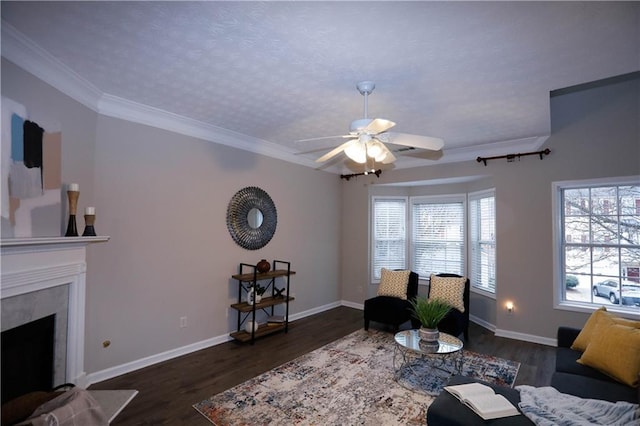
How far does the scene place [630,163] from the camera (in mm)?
3721

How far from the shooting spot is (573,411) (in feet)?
6.07

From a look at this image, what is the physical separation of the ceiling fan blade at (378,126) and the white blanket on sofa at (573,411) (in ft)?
6.68

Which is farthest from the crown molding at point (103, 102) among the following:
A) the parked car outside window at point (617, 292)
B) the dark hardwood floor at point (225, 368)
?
the parked car outside window at point (617, 292)

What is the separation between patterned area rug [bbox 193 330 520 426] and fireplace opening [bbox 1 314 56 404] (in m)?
1.16

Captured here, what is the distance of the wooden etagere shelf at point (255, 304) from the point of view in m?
4.07

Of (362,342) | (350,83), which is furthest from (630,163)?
(362,342)

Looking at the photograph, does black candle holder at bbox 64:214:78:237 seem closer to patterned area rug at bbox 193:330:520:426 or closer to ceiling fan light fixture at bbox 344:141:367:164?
patterned area rug at bbox 193:330:520:426

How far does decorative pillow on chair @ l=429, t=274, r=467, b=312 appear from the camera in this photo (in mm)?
4398

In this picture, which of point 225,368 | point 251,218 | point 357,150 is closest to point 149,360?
point 225,368

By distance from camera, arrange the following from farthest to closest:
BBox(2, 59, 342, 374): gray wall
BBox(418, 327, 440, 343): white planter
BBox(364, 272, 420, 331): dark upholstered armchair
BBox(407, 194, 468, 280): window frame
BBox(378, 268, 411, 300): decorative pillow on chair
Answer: BBox(407, 194, 468, 280): window frame → BBox(378, 268, 411, 300): decorative pillow on chair → BBox(364, 272, 420, 331): dark upholstered armchair → BBox(418, 327, 440, 343): white planter → BBox(2, 59, 342, 374): gray wall

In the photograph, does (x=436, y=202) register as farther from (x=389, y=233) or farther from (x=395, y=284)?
(x=395, y=284)

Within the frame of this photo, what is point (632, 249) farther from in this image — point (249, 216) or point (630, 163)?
point (249, 216)

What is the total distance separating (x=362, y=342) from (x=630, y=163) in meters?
3.93

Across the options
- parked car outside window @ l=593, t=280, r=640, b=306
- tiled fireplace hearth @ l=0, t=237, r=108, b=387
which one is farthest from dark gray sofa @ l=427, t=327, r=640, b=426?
tiled fireplace hearth @ l=0, t=237, r=108, b=387
